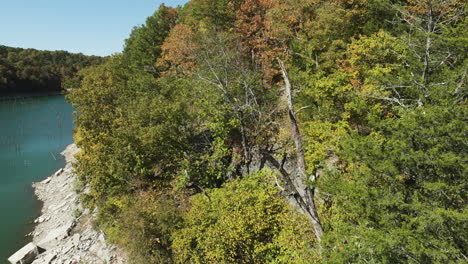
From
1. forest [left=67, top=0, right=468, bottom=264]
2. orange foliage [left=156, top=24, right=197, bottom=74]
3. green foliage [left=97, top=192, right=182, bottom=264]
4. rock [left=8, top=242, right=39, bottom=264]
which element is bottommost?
rock [left=8, top=242, right=39, bottom=264]

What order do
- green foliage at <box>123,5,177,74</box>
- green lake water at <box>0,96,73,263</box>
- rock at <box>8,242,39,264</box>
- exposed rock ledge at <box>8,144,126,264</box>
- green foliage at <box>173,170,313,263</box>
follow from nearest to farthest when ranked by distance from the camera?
green foliage at <box>173,170,313,263</box> < exposed rock ledge at <box>8,144,126,264</box> < rock at <box>8,242,39,264</box> < green lake water at <box>0,96,73,263</box> < green foliage at <box>123,5,177,74</box>

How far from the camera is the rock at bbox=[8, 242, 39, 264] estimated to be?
17.2m

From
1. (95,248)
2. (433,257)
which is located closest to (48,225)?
(95,248)

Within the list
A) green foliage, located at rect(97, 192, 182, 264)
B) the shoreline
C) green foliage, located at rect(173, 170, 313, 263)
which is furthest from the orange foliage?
the shoreline

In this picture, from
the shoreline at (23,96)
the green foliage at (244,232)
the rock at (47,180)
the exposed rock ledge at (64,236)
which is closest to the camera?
the green foliage at (244,232)

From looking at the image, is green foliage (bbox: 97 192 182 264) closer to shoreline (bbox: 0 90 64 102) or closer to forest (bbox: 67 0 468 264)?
forest (bbox: 67 0 468 264)

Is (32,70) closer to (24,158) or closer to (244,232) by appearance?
(24,158)

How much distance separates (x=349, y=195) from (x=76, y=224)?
2134 cm

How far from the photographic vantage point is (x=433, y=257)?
5934 millimetres

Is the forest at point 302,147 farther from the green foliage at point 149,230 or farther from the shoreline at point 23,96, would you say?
the shoreline at point 23,96

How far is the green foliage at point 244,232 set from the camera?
1115 centimetres

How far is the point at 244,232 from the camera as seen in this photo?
37.6 ft

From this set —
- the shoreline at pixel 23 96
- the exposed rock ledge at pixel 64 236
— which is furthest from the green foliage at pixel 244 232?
the shoreline at pixel 23 96

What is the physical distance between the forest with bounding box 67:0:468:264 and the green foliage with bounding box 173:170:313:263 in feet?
0.26
